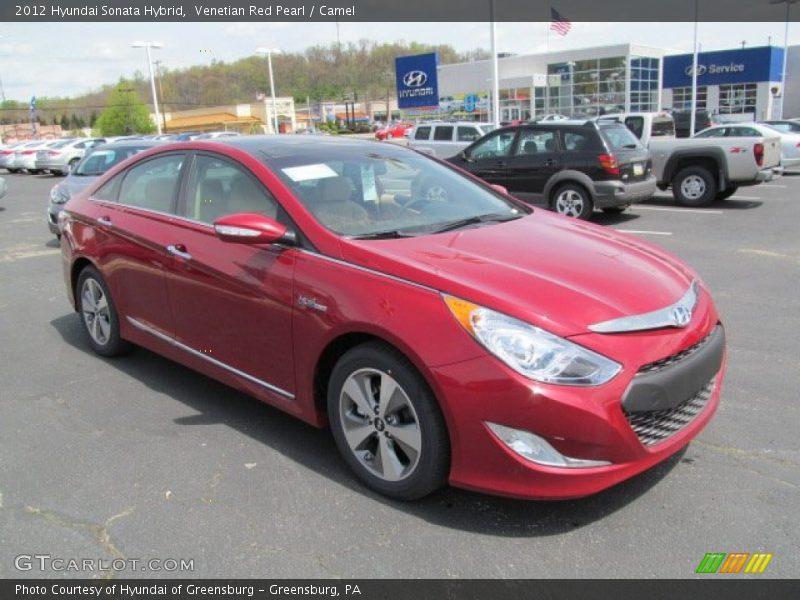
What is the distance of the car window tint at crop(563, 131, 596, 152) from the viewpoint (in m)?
11.1

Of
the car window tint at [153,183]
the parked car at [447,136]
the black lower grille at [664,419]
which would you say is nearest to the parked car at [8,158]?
the parked car at [447,136]

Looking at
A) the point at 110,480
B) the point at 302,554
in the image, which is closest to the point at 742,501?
the point at 302,554

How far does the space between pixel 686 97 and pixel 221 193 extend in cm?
5139

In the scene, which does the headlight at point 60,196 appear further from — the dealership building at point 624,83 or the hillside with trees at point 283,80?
the hillside with trees at point 283,80

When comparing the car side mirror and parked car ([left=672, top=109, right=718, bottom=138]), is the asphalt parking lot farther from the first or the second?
parked car ([left=672, top=109, right=718, bottom=138])

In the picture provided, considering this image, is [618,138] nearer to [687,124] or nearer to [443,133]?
[443,133]

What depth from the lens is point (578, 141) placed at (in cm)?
1117

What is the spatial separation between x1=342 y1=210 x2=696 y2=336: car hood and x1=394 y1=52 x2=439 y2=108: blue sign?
2667 cm

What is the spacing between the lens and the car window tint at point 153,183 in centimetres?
434

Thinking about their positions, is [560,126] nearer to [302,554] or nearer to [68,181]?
[68,181]

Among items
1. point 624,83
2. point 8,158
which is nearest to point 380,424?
point 8,158

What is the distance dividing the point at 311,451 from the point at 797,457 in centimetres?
244

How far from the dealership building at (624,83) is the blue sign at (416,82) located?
18.0 metres
